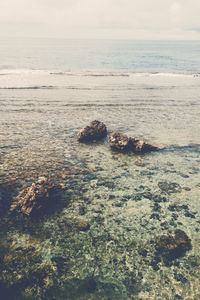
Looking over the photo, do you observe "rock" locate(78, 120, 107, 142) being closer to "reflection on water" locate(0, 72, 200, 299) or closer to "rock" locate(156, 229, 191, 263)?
"reflection on water" locate(0, 72, 200, 299)

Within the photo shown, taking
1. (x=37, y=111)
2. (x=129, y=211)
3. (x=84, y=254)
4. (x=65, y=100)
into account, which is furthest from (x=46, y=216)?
→ (x=65, y=100)

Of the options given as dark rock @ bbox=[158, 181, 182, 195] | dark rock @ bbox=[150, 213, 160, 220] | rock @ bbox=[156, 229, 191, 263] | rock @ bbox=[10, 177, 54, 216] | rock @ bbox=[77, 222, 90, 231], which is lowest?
rock @ bbox=[156, 229, 191, 263]

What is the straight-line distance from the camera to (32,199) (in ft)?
16.6

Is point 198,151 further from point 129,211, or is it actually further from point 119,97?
point 119,97

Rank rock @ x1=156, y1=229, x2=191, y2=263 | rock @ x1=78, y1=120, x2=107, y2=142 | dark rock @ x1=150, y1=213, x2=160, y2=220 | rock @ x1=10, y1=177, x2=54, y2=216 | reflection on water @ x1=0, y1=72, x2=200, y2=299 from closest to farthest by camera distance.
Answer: reflection on water @ x1=0, y1=72, x2=200, y2=299 → rock @ x1=156, y1=229, x2=191, y2=263 → rock @ x1=10, y1=177, x2=54, y2=216 → dark rock @ x1=150, y1=213, x2=160, y2=220 → rock @ x1=78, y1=120, x2=107, y2=142

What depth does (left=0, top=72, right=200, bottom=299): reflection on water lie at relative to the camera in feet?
11.8

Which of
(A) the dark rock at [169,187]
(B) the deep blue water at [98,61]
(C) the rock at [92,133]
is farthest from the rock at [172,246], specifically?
(B) the deep blue water at [98,61]

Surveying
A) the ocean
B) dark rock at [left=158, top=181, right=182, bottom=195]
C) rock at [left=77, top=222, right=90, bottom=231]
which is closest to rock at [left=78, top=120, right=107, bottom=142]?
the ocean

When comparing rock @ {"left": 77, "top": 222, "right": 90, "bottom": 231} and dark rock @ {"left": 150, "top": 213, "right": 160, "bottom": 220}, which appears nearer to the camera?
rock @ {"left": 77, "top": 222, "right": 90, "bottom": 231}

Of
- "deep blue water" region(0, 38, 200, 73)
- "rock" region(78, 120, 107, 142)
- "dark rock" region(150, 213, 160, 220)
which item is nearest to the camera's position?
"dark rock" region(150, 213, 160, 220)

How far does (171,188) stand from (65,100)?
493 inches

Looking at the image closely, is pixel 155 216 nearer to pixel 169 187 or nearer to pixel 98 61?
pixel 169 187

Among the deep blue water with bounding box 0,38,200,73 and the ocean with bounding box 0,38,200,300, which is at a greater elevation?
the deep blue water with bounding box 0,38,200,73

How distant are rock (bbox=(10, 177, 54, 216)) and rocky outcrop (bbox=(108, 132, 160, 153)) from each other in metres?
3.71
